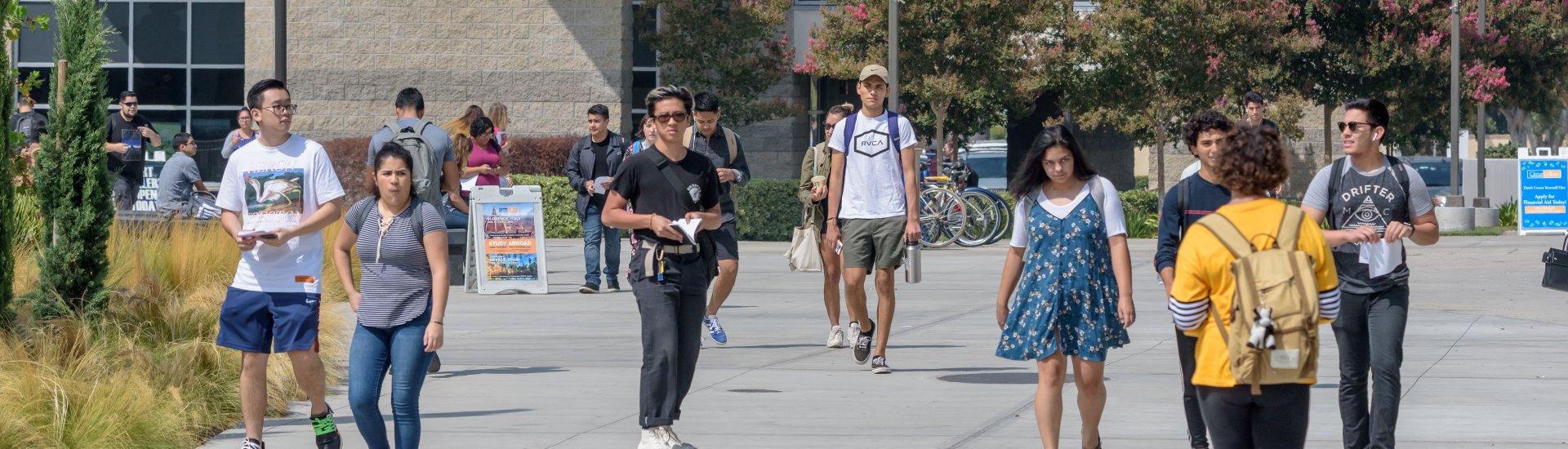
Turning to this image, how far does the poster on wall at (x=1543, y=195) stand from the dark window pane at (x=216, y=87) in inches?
785

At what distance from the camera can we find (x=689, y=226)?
7039mm

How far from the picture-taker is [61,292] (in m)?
9.02

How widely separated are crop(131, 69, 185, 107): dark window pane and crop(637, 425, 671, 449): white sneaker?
2488 centimetres

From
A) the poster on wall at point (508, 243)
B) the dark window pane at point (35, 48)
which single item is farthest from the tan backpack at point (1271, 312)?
the dark window pane at point (35, 48)

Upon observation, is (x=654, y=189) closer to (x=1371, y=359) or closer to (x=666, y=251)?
(x=666, y=251)

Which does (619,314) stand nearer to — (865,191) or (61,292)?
(865,191)

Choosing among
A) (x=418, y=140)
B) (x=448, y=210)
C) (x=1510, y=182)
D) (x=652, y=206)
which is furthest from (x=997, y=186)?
(x=652, y=206)

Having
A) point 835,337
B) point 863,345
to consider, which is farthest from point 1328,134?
point 863,345

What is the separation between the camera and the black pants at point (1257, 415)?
4828 mm

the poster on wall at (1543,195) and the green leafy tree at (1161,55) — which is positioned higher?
the green leafy tree at (1161,55)

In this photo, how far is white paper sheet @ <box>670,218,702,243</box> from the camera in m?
7.03

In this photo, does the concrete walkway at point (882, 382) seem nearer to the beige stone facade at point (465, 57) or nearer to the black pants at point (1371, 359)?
the black pants at point (1371, 359)

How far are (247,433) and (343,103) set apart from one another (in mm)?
20660

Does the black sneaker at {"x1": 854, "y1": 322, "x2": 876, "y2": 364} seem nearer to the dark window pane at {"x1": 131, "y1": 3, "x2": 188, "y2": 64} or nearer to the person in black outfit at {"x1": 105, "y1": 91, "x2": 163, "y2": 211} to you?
the person in black outfit at {"x1": 105, "y1": 91, "x2": 163, "y2": 211}
